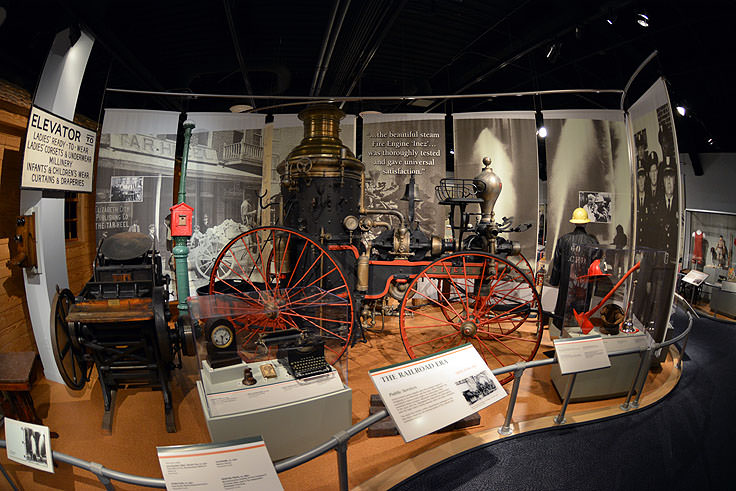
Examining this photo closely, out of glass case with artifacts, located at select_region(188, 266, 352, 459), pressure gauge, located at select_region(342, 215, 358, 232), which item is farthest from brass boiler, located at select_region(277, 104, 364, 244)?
glass case with artifacts, located at select_region(188, 266, 352, 459)

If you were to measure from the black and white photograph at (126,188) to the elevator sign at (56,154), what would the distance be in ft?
6.39

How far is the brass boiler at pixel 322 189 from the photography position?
15.6 ft

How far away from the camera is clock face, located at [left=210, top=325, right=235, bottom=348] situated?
2.97 m

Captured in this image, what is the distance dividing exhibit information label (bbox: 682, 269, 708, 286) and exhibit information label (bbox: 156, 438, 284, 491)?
4.53 m

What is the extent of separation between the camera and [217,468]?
59.2 inches

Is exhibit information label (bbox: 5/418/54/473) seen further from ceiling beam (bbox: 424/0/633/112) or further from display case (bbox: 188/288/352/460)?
ceiling beam (bbox: 424/0/633/112)

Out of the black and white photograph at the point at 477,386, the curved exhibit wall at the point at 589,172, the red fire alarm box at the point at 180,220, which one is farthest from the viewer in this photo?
the curved exhibit wall at the point at 589,172

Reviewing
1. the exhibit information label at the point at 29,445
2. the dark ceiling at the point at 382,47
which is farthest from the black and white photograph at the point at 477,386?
the dark ceiling at the point at 382,47

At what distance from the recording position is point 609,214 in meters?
6.25

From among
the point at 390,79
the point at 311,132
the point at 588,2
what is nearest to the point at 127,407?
the point at 311,132

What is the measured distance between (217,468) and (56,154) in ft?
12.0

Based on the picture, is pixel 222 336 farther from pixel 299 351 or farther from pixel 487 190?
pixel 487 190

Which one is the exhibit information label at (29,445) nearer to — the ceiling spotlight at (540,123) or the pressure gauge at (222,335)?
the pressure gauge at (222,335)

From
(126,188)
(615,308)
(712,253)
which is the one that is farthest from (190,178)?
(712,253)
